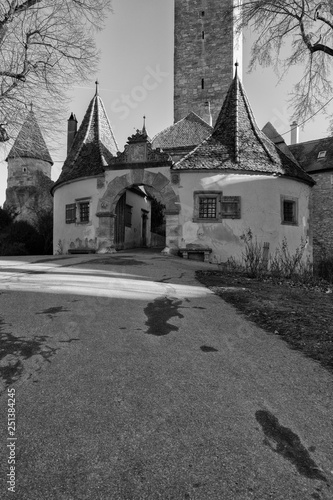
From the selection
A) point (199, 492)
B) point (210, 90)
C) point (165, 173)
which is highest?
point (210, 90)

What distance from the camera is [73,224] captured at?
17625 millimetres

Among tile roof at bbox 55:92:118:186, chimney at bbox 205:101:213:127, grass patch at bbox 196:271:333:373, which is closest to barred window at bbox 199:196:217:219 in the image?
tile roof at bbox 55:92:118:186

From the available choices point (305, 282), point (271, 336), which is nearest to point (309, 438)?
point (271, 336)

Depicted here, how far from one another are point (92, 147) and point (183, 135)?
608cm

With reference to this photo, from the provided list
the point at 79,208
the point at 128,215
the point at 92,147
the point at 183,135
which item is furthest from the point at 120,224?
the point at 183,135

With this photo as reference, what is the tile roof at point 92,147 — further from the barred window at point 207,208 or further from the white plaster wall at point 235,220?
the barred window at point 207,208

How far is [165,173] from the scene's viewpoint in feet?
51.1

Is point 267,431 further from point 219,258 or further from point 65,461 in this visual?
point 219,258

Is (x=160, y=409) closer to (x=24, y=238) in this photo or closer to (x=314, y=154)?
(x=24, y=238)

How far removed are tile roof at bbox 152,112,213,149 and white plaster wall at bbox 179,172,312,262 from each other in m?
6.65

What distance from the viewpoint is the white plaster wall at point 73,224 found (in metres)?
16.8

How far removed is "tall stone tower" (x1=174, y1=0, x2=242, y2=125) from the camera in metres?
31.2

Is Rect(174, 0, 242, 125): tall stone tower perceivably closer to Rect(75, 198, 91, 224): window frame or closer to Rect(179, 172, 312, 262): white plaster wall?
Rect(75, 198, 91, 224): window frame

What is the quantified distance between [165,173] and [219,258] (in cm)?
397
